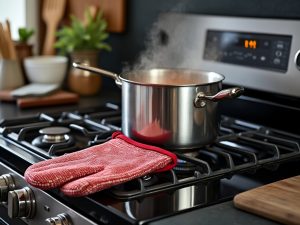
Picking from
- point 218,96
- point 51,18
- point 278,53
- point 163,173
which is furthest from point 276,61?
point 51,18

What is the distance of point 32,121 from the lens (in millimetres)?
1343

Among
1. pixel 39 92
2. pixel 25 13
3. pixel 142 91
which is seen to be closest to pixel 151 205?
pixel 142 91

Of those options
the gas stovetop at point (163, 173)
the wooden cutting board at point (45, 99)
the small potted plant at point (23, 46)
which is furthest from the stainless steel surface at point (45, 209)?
the small potted plant at point (23, 46)

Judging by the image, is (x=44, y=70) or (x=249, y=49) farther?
(x=44, y=70)

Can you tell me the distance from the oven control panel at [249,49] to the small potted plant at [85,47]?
0.41 m

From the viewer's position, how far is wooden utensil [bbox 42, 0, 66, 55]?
1.90 metres

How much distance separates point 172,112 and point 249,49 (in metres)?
0.38

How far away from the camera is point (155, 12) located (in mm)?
1591

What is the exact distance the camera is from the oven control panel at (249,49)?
123 centimetres

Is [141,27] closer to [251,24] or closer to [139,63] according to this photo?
[139,63]

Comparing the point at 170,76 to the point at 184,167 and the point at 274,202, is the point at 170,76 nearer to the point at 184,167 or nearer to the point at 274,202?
the point at 184,167

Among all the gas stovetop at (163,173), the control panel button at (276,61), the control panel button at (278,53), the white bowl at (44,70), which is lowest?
the gas stovetop at (163,173)

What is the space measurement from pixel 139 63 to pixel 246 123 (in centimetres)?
49

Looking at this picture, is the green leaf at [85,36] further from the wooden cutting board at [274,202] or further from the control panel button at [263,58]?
the wooden cutting board at [274,202]
